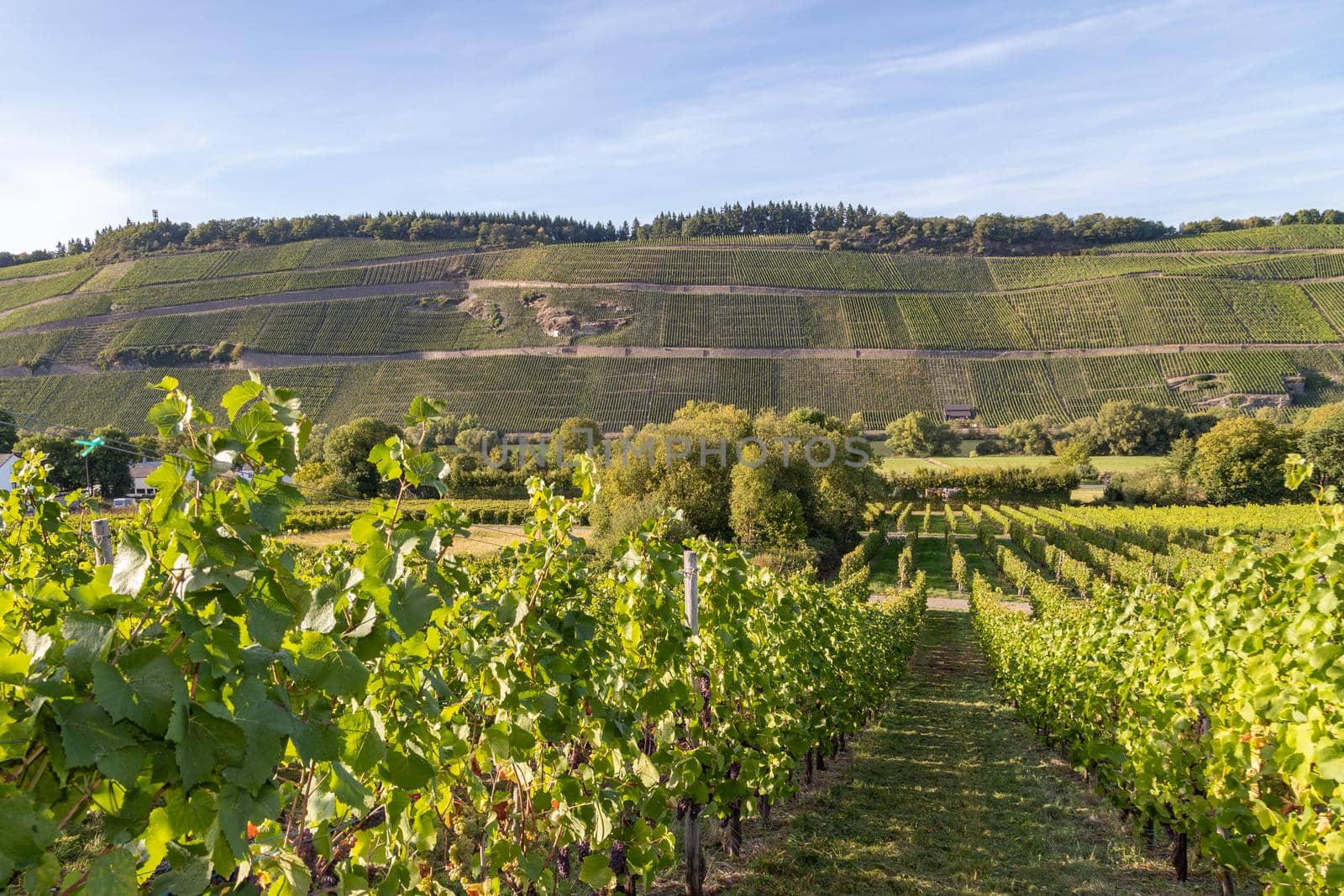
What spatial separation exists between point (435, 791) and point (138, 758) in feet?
5.26

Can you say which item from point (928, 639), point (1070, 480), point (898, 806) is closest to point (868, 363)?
point (1070, 480)

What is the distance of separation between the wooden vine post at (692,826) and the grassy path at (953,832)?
0.56 meters

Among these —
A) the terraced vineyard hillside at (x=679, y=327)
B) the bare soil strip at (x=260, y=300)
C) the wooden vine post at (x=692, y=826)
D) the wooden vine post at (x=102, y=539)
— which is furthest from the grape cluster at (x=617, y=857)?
the bare soil strip at (x=260, y=300)

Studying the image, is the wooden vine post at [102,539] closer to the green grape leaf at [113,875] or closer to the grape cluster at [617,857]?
the grape cluster at [617,857]

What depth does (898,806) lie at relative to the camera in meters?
7.14

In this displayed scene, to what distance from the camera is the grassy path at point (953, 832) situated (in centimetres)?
546

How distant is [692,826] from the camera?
4.71 meters

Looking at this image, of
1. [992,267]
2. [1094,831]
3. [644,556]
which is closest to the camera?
[644,556]

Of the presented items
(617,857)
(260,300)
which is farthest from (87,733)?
(260,300)

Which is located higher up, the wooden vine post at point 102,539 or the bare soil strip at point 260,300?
the bare soil strip at point 260,300

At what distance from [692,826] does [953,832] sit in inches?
114

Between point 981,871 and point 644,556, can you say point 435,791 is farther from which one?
point 981,871

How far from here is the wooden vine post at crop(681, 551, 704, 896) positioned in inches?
185

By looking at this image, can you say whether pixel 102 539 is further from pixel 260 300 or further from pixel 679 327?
pixel 260 300
